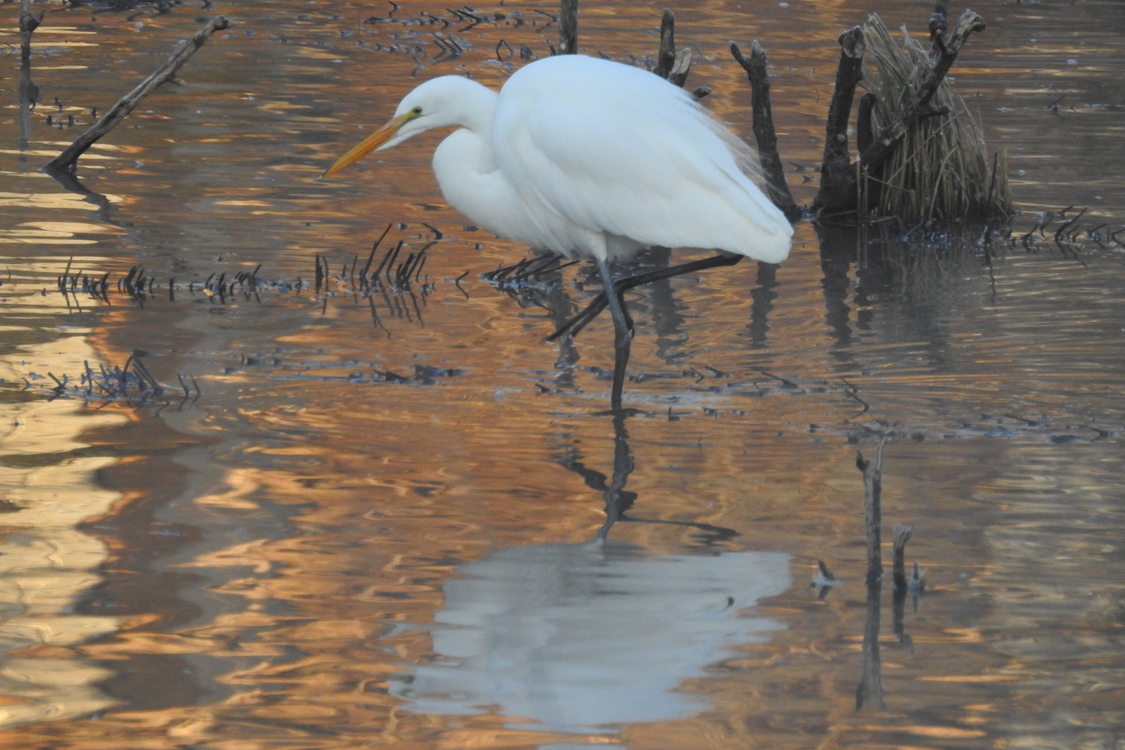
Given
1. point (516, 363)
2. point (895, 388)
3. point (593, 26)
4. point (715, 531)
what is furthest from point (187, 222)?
point (593, 26)

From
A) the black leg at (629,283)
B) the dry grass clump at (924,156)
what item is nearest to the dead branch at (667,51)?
the dry grass clump at (924,156)

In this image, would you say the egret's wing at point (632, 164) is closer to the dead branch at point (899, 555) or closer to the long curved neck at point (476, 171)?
the long curved neck at point (476, 171)

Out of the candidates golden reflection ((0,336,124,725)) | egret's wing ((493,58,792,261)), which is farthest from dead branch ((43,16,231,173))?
egret's wing ((493,58,792,261))

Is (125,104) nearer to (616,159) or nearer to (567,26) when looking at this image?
(567,26)

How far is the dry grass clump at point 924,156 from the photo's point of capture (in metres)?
11.8

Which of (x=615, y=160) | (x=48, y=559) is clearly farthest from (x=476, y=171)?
(x=48, y=559)

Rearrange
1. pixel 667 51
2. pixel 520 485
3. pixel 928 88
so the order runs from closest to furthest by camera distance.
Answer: pixel 520 485 < pixel 928 88 < pixel 667 51

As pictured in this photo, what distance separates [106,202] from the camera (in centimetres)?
1191

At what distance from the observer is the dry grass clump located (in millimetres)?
11758

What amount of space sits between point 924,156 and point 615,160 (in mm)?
4904

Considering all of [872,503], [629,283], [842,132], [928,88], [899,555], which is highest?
[928,88]

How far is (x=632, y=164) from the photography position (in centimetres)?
765

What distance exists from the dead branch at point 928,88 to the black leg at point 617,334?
13.1ft

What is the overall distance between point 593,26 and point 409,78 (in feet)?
16.5
